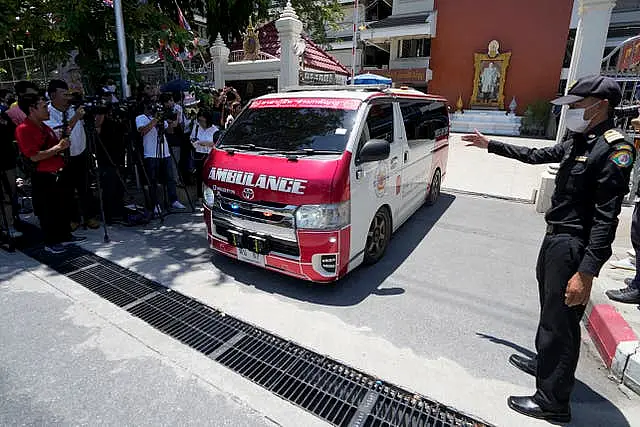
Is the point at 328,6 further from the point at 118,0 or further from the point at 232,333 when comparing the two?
the point at 232,333

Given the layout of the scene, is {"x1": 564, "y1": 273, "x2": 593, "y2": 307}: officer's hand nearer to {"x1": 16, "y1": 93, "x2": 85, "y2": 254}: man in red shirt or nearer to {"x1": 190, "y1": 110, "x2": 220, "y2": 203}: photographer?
{"x1": 16, "y1": 93, "x2": 85, "y2": 254}: man in red shirt

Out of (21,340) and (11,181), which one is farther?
(11,181)

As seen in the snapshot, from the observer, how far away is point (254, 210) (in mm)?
3508

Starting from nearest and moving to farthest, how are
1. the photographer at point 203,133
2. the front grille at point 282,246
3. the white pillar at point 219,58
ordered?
the front grille at point 282,246, the photographer at point 203,133, the white pillar at point 219,58

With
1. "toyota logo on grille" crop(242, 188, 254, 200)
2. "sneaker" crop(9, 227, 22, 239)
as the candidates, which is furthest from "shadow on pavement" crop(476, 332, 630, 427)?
"sneaker" crop(9, 227, 22, 239)

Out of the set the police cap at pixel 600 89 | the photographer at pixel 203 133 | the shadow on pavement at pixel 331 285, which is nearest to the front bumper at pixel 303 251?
the shadow on pavement at pixel 331 285

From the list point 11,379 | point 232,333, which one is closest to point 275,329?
point 232,333

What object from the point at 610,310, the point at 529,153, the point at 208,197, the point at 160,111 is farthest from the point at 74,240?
the point at 610,310

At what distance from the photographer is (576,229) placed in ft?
6.86

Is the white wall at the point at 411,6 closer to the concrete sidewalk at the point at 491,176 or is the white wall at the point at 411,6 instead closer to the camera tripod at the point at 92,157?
the concrete sidewalk at the point at 491,176

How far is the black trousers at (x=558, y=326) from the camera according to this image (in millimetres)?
2088

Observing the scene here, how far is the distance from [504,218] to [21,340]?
634 centimetres

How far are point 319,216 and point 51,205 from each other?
3358 mm

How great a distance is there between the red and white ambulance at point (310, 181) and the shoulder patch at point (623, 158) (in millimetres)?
1841
